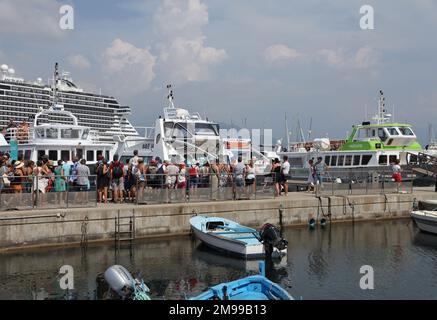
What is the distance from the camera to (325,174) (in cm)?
2681

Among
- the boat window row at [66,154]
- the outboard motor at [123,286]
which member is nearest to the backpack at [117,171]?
the outboard motor at [123,286]

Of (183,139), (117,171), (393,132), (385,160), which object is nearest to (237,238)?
(117,171)

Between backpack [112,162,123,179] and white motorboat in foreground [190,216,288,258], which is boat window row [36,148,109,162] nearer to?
backpack [112,162,123,179]

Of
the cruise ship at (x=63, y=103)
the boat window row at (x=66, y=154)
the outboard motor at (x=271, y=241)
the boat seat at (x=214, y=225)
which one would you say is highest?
the cruise ship at (x=63, y=103)

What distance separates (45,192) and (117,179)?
3160mm

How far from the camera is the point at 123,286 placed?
12.5 metres

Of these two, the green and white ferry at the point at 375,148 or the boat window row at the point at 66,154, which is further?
the green and white ferry at the point at 375,148

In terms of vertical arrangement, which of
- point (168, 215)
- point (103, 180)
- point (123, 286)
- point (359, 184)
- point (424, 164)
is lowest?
point (123, 286)

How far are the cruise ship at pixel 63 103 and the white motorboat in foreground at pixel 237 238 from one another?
57237 mm

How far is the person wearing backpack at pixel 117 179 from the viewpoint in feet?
66.2

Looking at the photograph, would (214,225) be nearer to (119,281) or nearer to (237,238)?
(237,238)

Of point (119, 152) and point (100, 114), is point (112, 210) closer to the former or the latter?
point (119, 152)

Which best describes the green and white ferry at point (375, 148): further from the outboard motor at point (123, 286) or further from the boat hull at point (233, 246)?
the outboard motor at point (123, 286)
